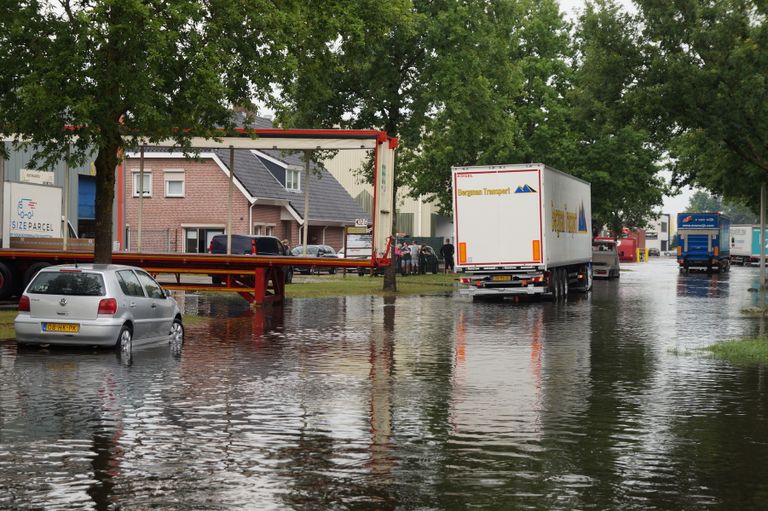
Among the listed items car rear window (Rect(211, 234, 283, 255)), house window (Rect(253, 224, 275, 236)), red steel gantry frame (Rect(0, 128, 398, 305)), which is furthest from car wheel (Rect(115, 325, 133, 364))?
house window (Rect(253, 224, 275, 236))

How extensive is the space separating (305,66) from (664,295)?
19.0 m

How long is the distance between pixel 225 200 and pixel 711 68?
3122 centimetres

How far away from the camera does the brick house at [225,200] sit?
168 ft

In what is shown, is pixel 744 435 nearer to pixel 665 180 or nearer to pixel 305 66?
pixel 305 66

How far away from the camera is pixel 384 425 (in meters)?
11.6

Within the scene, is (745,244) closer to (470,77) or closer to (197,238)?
(197,238)

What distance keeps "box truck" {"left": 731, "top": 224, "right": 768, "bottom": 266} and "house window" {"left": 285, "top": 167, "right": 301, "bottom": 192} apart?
46.6 m

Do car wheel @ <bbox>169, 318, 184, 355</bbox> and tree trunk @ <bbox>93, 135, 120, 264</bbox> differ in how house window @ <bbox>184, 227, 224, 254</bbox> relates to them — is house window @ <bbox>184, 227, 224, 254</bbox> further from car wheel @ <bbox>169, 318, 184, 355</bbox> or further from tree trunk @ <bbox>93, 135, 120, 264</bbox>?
car wheel @ <bbox>169, 318, 184, 355</bbox>

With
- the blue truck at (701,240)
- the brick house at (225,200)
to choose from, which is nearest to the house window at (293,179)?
the brick house at (225,200)

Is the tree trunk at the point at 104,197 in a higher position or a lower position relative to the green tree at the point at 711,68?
lower

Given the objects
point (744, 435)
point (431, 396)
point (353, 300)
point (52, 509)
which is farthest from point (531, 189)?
point (52, 509)

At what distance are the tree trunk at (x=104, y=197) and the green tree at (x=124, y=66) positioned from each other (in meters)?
0.03

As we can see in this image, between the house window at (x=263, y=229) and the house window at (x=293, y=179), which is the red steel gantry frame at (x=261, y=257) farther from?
the house window at (x=293, y=179)

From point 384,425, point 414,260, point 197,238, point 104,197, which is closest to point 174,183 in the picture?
point 197,238
